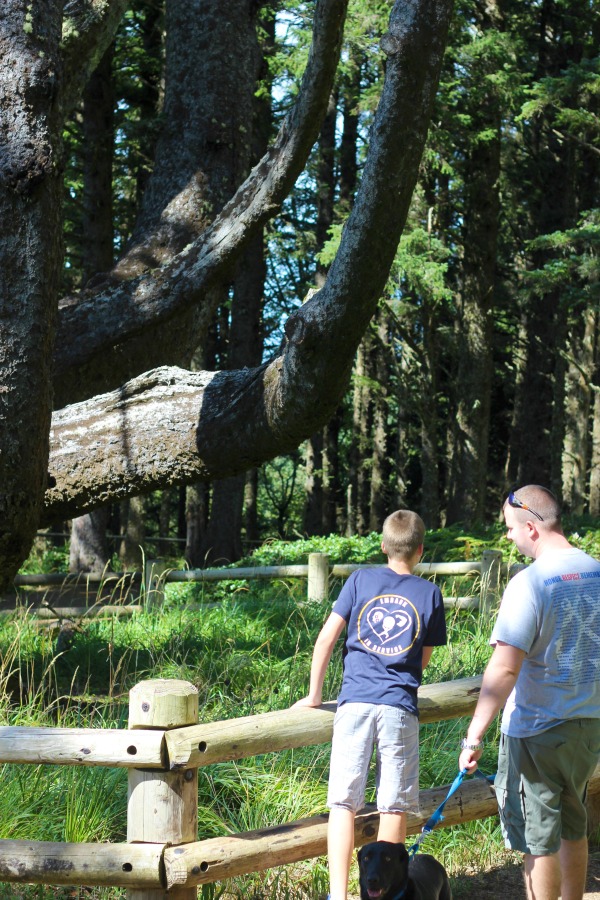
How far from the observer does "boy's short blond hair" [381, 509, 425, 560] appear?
150 inches

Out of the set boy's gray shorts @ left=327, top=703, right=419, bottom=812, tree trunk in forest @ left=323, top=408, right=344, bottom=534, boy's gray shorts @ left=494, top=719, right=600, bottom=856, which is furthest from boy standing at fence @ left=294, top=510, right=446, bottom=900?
tree trunk in forest @ left=323, top=408, right=344, bottom=534

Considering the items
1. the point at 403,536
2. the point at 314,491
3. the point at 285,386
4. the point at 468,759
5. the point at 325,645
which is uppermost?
the point at 314,491

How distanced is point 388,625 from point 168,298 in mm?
2800

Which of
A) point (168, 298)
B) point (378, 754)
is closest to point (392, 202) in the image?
point (168, 298)

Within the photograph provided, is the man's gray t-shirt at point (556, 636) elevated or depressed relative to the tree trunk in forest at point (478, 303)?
depressed

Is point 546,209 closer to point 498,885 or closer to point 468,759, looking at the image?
point 498,885

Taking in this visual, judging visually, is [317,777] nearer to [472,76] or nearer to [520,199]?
[472,76]

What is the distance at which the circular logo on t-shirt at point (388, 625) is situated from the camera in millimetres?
3688

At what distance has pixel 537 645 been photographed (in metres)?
3.36

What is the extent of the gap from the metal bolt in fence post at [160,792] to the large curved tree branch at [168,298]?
111 inches

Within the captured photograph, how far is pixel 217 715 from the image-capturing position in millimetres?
5535

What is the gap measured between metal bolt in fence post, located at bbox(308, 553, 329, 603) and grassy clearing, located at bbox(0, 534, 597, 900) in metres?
0.47

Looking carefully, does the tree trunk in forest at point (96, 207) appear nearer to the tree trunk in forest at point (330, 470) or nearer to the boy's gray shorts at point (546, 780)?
the tree trunk in forest at point (330, 470)

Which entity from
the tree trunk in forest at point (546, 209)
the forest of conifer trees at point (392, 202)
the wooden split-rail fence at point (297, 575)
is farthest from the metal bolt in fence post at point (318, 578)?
the tree trunk in forest at point (546, 209)
